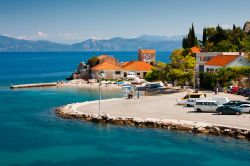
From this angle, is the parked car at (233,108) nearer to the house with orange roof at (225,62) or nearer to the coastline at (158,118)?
the coastline at (158,118)

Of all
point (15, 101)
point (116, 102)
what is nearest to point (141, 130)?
point (116, 102)

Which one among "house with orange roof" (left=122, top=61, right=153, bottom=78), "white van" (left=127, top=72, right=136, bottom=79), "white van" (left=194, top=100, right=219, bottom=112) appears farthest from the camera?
"house with orange roof" (left=122, top=61, right=153, bottom=78)

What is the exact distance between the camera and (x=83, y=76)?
129875mm

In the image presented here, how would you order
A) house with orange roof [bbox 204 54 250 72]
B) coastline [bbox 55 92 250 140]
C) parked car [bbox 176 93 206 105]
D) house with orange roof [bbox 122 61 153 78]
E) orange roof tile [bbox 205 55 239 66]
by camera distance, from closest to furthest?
coastline [bbox 55 92 250 140] → parked car [bbox 176 93 206 105] → house with orange roof [bbox 204 54 250 72] → orange roof tile [bbox 205 55 239 66] → house with orange roof [bbox 122 61 153 78]

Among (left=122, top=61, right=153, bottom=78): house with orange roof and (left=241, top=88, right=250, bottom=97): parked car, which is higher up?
(left=122, top=61, right=153, bottom=78): house with orange roof

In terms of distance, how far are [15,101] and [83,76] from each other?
4863 centimetres

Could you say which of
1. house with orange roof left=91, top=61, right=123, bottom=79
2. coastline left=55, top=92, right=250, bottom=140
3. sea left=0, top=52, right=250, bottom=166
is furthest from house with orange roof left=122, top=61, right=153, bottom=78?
sea left=0, top=52, right=250, bottom=166

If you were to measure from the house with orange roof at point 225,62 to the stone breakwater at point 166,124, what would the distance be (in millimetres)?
37223

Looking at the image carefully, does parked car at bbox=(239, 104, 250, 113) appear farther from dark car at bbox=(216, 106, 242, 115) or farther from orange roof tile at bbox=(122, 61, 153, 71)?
orange roof tile at bbox=(122, 61, 153, 71)

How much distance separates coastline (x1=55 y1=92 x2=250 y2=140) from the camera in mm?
47875

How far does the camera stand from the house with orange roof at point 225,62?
3366 inches

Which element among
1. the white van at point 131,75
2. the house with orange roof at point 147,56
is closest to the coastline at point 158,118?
the white van at point 131,75

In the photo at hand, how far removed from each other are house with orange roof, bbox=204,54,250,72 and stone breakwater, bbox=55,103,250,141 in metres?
37.2

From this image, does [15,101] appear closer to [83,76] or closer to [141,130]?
[141,130]
